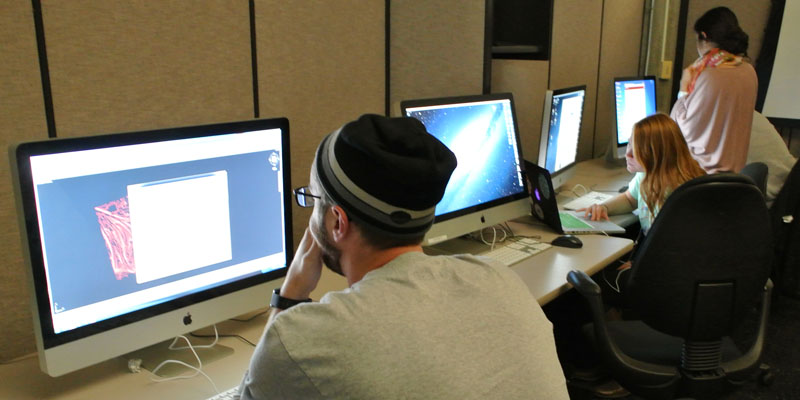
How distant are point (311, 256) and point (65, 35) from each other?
0.70 m

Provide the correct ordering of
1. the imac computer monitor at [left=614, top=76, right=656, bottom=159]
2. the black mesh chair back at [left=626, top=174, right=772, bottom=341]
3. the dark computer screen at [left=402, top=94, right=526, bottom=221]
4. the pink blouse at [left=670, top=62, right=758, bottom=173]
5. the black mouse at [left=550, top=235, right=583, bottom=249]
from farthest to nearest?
the imac computer monitor at [left=614, top=76, right=656, bottom=159]
the pink blouse at [left=670, top=62, right=758, bottom=173]
the black mouse at [left=550, top=235, right=583, bottom=249]
the dark computer screen at [left=402, top=94, right=526, bottom=221]
the black mesh chair back at [left=626, top=174, right=772, bottom=341]

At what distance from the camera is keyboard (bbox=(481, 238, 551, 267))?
6.24 ft

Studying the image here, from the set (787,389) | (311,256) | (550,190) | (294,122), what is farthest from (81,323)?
(787,389)

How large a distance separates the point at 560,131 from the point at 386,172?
1.94m

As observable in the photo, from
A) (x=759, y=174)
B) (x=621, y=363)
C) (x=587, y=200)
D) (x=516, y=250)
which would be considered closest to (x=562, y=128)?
(x=587, y=200)

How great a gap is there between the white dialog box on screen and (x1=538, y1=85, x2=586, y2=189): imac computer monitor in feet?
5.20

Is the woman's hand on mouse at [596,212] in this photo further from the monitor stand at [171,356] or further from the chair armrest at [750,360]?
the monitor stand at [171,356]

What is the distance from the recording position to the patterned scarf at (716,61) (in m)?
3.12

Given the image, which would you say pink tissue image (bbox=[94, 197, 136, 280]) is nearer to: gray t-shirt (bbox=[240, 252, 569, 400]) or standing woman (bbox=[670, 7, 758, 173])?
gray t-shirt (bbox=[240, 252, 569, 400])

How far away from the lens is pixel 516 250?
1.99 meters

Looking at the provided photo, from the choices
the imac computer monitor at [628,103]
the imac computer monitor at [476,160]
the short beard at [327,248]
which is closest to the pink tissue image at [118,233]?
the short beard at [327,248]

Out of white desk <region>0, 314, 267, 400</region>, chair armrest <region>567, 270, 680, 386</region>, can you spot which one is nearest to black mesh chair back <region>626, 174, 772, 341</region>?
chair armrest <region>567, 270, 680, 386</region>

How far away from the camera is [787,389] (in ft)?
8.52

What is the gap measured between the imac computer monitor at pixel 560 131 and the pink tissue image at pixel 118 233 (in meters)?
1.77
